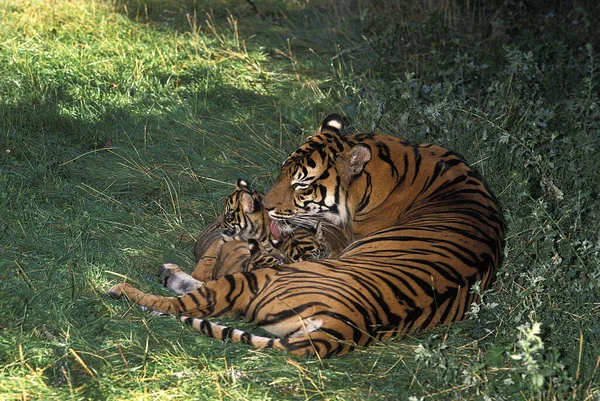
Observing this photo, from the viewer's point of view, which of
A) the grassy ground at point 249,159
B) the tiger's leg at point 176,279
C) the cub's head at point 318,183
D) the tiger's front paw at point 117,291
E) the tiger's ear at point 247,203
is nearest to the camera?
the grassy ground at point 249,159

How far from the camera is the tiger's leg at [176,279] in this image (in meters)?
5.34

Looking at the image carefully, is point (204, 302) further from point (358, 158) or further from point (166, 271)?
point (358, 158)

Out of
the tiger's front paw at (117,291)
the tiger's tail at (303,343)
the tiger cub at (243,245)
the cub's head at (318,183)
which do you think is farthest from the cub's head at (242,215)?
the tiger's tail at (303,343)

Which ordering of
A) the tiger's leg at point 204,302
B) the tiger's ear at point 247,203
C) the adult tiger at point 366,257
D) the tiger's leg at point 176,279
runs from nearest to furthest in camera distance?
the adult tiger at point 366,257, the tiger's leg at point 204,302, the tiger's leg at point 176,279, the tiger's ear at point 247,203

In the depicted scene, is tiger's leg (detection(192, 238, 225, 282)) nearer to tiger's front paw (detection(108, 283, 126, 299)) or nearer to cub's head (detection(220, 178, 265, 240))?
cub's head (detection(220, 178, 265, 240))

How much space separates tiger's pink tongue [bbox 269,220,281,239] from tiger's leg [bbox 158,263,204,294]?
549mm

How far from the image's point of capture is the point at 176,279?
5.39 metres

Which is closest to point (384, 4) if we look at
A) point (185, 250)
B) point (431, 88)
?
point (431, 88)

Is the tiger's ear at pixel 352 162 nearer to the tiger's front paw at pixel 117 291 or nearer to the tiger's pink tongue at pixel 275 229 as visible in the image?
the tiger's pink tongue at pixel 275 229

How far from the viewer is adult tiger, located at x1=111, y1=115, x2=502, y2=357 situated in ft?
14.4

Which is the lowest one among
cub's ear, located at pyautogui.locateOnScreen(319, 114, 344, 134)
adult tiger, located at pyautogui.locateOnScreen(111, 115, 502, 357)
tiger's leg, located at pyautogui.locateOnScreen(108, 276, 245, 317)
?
tiger's leg, located at pyautogui.locateOnScreen(108, 276, 245, 317)

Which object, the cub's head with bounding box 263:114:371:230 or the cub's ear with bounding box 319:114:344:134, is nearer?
the cub's head with bounding box 263:114:371:230

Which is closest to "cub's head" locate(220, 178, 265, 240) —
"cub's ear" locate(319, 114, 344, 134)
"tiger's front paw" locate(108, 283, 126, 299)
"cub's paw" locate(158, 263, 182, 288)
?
"cub's paw" locate(158, 263, 182, 288)

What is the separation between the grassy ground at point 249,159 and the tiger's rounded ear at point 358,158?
82 centimetres
